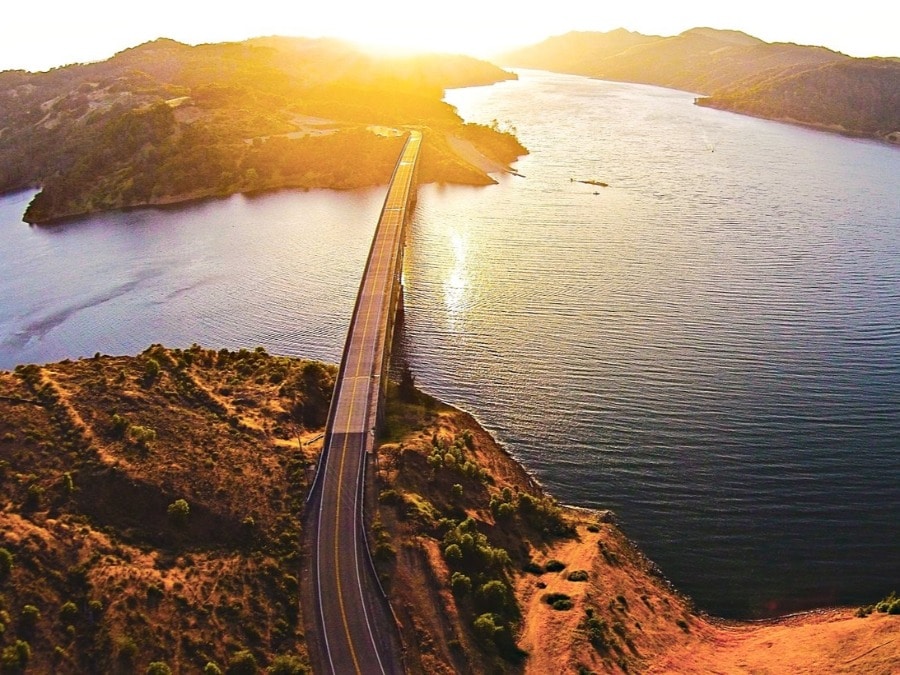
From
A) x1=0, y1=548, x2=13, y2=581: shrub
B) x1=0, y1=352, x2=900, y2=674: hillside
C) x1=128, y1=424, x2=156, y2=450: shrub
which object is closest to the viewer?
x1=0, y1=548, x2=13, y2=581: shrub

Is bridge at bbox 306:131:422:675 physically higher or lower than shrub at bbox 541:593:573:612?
higher

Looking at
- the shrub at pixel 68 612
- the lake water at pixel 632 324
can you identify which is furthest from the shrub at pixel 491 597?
the shrub at pixel 68 612

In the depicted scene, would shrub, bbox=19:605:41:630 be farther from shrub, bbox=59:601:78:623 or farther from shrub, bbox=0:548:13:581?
shrub, bbox=0:548:13:581

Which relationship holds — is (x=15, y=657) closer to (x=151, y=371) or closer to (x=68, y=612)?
(x=68, y=612)

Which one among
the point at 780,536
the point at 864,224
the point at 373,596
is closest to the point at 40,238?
the point at 373,596

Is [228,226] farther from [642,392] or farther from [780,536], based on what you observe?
[780,536]

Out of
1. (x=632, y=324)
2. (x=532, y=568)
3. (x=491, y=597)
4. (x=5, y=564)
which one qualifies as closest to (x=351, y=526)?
(x=491, y=597)

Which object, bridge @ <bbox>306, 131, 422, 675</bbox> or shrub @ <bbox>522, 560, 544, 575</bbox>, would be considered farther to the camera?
shrub @ <bbox>522, 560, 544, 575</bbox>

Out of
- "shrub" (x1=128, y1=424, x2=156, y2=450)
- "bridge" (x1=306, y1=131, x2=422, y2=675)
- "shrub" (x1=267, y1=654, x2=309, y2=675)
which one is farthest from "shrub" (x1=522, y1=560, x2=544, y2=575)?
"shrub" (x1=128, y1=424, x2=156, y2=450)
